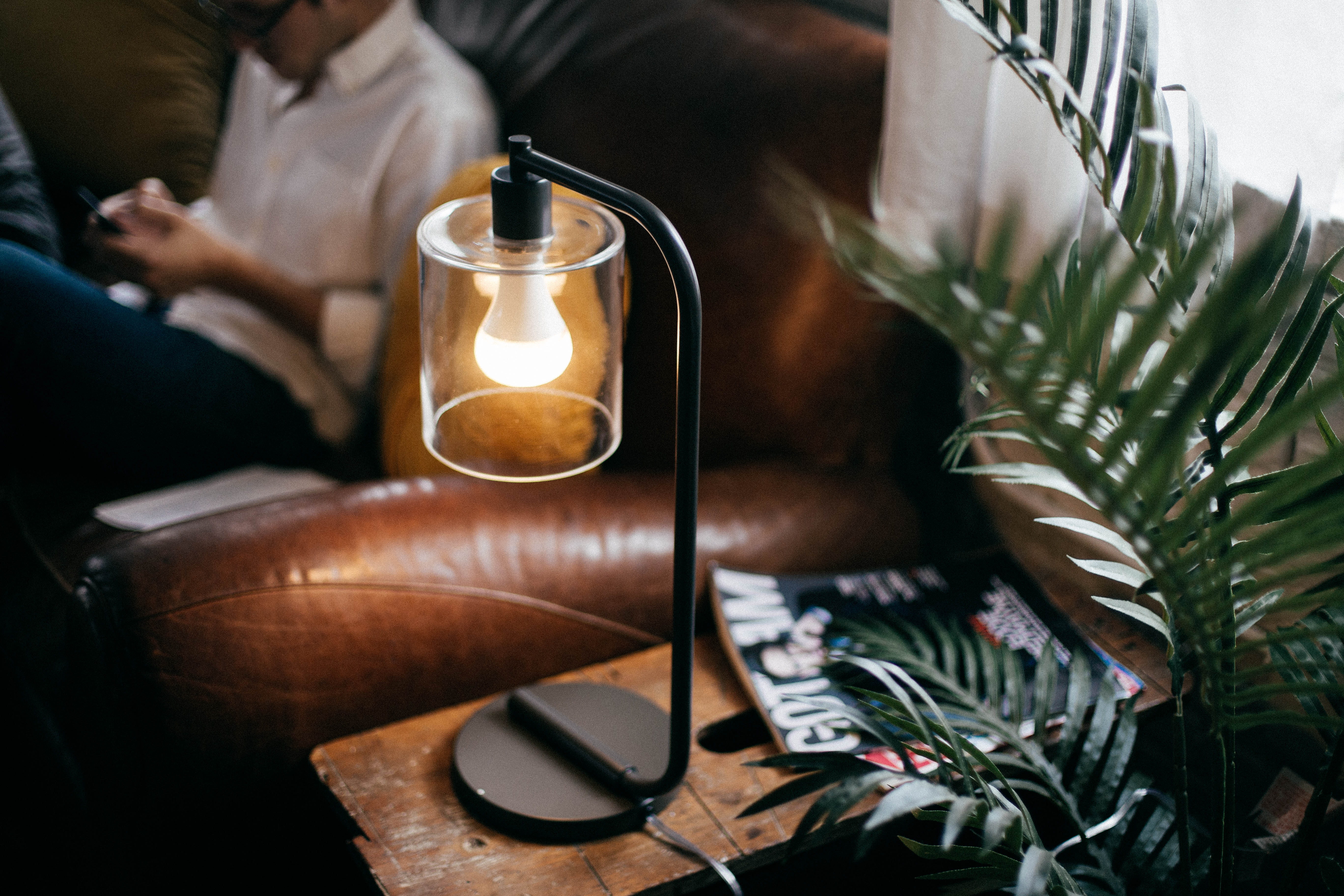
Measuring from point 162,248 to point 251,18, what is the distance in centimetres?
29

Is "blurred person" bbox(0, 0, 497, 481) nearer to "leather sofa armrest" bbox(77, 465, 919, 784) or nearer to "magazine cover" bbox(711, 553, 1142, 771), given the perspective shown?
"leather sofa armrest" bbox(77, 465, 919, 784)

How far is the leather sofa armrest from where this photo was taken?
0.81 metres

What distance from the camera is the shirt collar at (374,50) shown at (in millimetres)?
1223

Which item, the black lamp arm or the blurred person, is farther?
the blurred person

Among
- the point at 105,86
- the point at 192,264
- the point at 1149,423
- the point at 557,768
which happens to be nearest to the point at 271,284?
the point at 192,264

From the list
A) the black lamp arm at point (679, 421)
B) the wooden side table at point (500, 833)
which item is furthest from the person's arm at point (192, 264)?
the black lamp arm at point (679, 421)

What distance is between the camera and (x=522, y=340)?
56 centimetres

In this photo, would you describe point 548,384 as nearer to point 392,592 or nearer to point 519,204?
point 519,204

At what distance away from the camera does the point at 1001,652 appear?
2.69ft

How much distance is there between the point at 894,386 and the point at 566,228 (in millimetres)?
564

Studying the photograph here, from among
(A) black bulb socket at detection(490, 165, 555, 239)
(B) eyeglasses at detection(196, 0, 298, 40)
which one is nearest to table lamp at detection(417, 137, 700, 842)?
(A) black bulb socket at detection(490, 165, 555, 239)

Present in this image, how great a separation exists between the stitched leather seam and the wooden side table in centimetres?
10

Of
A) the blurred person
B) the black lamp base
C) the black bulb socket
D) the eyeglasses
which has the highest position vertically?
the eyeglasses

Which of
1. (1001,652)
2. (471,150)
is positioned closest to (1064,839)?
(1001,652)
